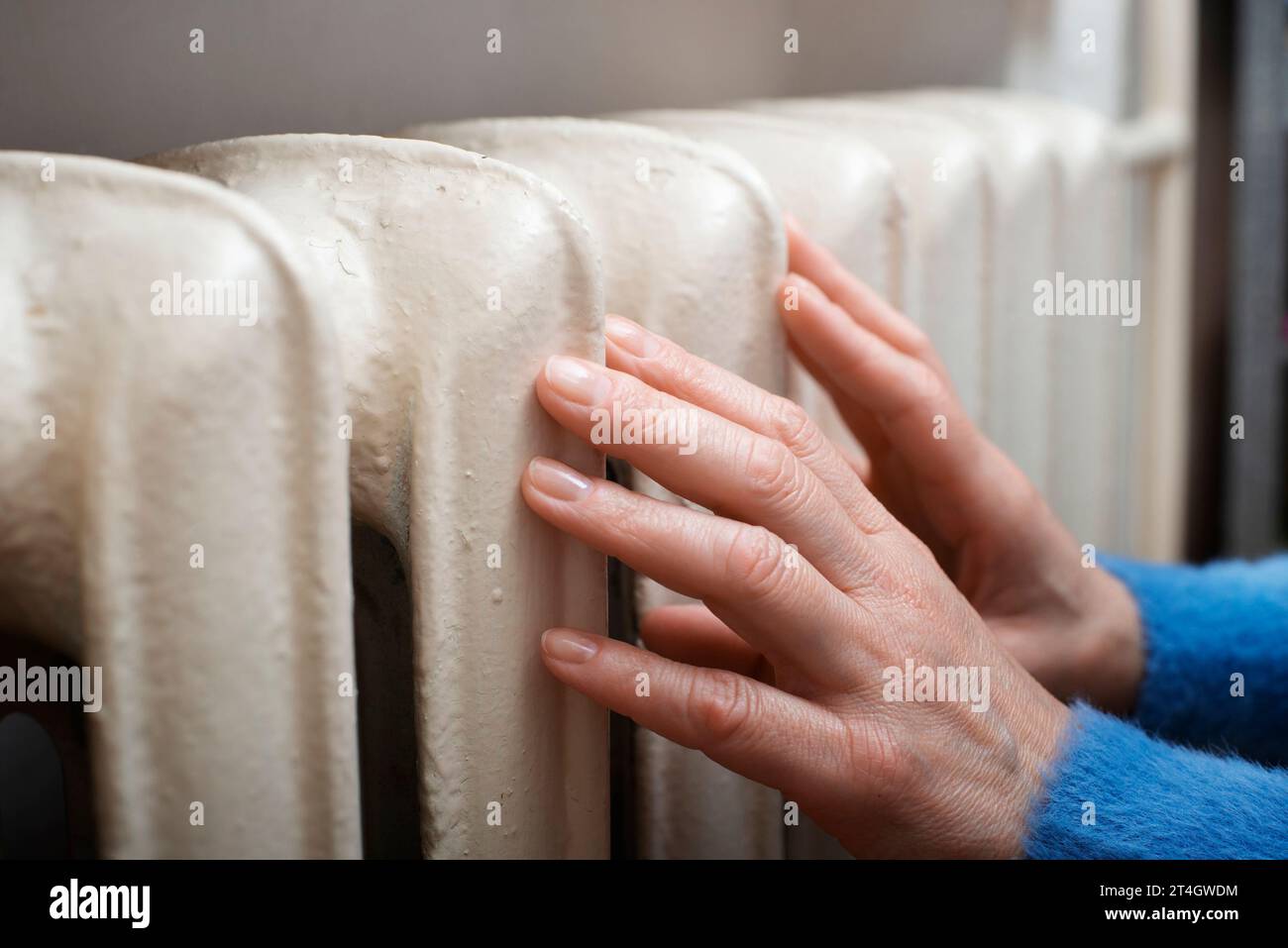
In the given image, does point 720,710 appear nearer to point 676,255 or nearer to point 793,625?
point 793,625

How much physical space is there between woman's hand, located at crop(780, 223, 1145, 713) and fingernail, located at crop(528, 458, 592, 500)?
17 cm

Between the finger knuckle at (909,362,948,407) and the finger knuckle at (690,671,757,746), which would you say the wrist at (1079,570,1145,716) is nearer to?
the finger knuckle at (909,362,948,407)

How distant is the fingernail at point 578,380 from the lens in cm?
37

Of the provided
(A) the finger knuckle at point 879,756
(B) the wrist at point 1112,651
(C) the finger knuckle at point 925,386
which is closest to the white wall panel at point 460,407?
(A) the finger knuckle at point 879,756

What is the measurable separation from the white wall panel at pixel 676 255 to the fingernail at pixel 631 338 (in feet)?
0.21

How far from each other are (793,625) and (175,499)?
189 mm

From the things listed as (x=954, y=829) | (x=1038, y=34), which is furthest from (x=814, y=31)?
(x=954, y=829)

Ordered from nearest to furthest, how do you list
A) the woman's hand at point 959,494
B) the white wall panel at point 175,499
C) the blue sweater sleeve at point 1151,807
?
the white wall panel at point 175,499 → the blue sweater sleeve at point 1151,807 → the woman's hand at point 959,494

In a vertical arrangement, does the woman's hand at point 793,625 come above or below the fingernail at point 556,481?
below

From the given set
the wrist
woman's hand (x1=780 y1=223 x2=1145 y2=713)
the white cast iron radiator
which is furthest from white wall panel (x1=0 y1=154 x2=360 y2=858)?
the wrist

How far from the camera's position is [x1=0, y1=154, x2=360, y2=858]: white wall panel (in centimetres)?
31

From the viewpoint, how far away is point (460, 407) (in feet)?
1.21

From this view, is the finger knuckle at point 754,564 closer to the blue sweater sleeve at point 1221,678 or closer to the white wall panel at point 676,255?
the white wall panel at point 676,255

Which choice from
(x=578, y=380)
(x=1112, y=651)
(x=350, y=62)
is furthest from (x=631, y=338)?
(x=1112, y=651)
